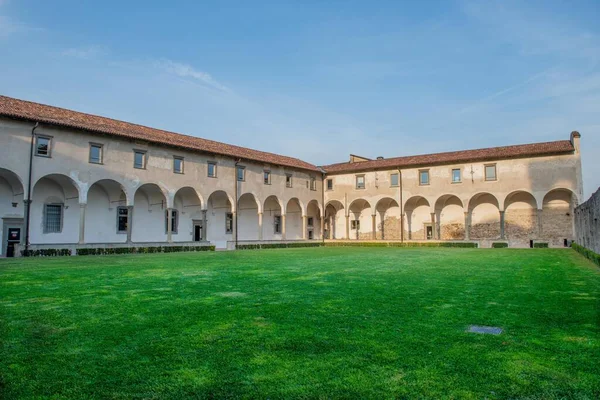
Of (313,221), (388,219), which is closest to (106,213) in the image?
(313,221)

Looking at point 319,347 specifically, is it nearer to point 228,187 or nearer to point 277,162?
point 228,187

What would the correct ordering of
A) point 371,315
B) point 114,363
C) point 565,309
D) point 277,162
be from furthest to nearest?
1. point 277,162
2. point 565,309
3. point 371,315
4. point 114,363

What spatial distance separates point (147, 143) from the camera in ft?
85.3

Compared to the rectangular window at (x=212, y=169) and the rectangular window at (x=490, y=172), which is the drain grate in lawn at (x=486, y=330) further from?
the rectangular window at (x=490, y=172)

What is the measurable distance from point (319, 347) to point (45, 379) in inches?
93.8

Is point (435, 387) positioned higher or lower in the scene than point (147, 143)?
lower

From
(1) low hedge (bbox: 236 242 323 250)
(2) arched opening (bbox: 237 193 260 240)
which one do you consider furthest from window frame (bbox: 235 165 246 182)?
(1) low hedge (bbox: 236 242 323 250)

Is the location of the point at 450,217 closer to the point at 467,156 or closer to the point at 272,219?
the point at 467,156

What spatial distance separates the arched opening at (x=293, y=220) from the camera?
3928 centimetres

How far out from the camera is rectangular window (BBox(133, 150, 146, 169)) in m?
25.4

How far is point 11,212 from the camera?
2219cm

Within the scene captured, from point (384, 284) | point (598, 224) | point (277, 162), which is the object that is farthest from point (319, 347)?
point (277, 162)

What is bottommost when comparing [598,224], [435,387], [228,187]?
[435,387]

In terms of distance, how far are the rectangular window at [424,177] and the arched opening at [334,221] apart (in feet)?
29.3
